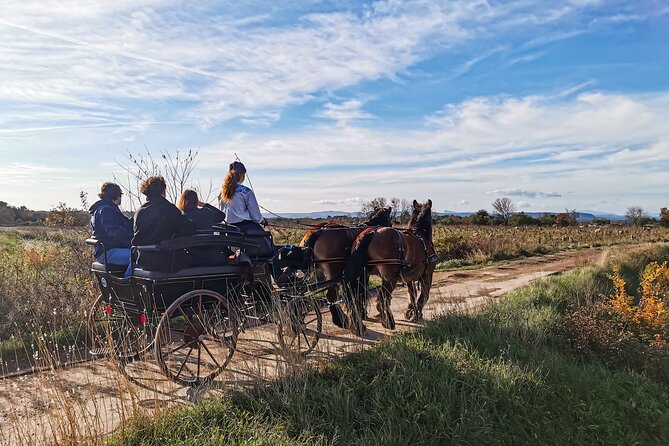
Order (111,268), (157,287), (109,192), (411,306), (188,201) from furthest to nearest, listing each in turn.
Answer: (411,306) < (188,201) < (109,192) < (111,268) < (157,287)

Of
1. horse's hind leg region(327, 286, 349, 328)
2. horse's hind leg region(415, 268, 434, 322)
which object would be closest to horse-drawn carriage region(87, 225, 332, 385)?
horse's hind leg region(327, 286, 349, 328)

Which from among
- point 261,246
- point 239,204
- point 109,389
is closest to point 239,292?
point 261,246

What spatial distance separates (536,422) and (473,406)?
76 cm

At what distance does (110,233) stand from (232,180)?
1.56 m

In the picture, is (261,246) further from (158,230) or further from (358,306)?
(358,306)

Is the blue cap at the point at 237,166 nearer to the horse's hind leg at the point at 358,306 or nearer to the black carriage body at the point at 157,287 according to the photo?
the black carriage body at the point at 157,287

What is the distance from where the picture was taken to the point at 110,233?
5.54 meters

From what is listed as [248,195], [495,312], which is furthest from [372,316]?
[248,195]

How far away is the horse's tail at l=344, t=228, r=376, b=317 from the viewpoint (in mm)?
6738

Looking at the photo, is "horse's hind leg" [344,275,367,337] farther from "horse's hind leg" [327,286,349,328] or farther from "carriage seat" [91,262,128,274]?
"carriage seat" [91,262,128,274]

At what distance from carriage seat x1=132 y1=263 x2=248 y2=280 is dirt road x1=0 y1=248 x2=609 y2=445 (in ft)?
2.70

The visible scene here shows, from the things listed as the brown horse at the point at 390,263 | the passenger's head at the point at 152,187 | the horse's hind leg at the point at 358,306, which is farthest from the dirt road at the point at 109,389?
the passenger's head at the point at 152,187

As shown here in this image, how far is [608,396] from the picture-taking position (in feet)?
18.4

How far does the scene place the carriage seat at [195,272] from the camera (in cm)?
493
